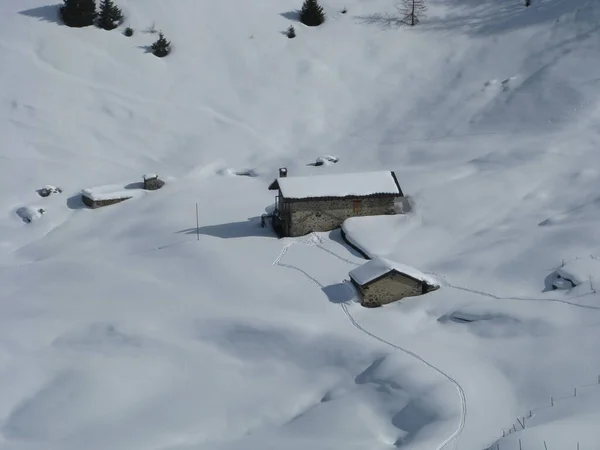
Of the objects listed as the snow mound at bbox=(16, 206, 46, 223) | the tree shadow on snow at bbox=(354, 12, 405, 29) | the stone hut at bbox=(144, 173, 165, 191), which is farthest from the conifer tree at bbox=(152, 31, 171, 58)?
the snow mound at bbox=(16, 206, 46, 223)

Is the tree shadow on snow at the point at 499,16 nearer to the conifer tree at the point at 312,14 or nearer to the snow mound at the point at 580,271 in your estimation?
the conifer tree at the point at 312,14

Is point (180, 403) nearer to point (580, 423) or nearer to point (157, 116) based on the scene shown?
point (580, 423)

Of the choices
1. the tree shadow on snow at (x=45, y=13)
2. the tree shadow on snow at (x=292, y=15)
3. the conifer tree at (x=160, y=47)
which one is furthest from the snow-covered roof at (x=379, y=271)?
the tree shadow on snow at (x=45, y=13)

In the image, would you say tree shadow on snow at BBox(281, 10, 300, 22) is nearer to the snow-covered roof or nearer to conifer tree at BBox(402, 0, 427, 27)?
conifer tree at BBox(402, 0, 427, 27)

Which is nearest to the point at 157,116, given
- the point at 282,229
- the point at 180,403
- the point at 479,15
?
the point at 282,229

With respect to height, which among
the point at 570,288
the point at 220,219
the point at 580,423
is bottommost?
the point at 220,219

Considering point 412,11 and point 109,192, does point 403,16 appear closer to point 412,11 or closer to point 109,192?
point 412,11
